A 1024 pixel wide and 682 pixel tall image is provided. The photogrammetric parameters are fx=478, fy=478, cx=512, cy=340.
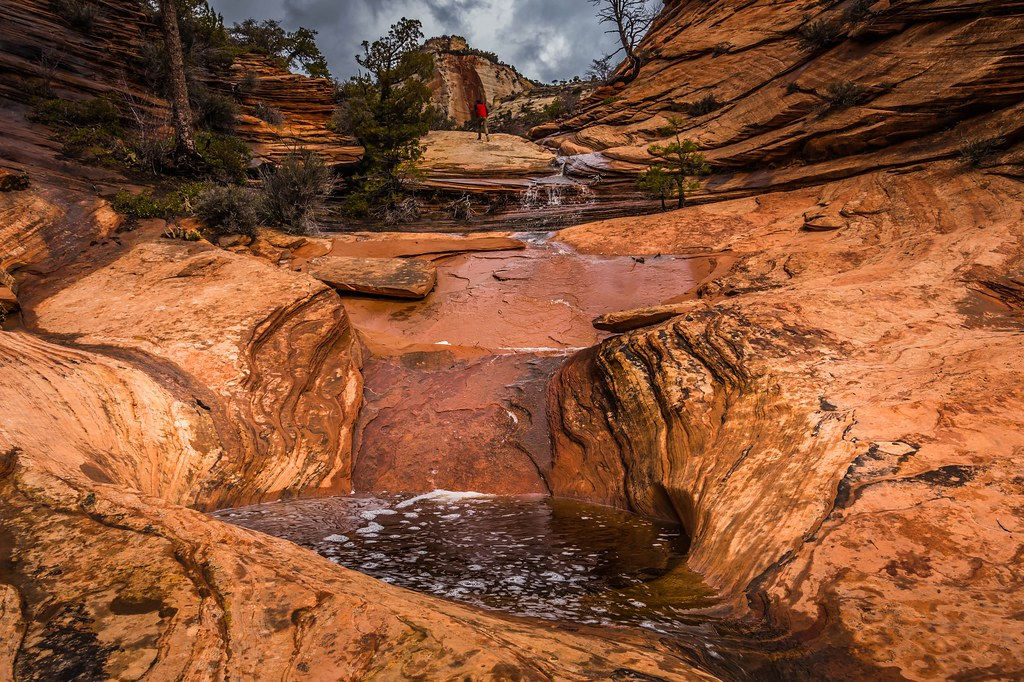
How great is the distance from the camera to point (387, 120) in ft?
67.8

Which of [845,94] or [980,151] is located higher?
[845,94]

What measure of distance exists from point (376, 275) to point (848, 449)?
8576mm

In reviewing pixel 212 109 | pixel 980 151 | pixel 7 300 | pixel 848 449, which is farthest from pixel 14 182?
pixel 980 151

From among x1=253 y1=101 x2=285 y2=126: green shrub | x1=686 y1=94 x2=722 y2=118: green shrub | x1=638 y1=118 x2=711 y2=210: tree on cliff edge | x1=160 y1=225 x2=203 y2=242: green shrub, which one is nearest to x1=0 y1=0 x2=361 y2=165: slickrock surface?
x1=253 y1=101 x2=285 y2=126: green shrub

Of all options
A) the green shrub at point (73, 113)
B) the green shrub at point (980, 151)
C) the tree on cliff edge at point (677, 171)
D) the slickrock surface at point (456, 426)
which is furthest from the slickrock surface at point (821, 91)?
the green shrub at point (73, 113)

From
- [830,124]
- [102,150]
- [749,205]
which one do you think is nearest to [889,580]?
[749,205]

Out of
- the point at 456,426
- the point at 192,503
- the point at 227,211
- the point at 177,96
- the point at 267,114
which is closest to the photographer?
the point at 192,503

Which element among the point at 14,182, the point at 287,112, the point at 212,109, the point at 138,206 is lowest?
the point at 138,206

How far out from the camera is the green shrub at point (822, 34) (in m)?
16.1

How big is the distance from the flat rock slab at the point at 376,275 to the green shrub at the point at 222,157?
6.55 metres

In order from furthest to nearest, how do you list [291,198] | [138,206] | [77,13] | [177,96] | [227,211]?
[77,13] → [177,96] → [291,198] → [227,211] → [138,206]

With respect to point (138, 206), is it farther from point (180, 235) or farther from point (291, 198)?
point (291, 198)

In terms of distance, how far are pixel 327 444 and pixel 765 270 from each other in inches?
312

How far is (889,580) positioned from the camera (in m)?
2.25
